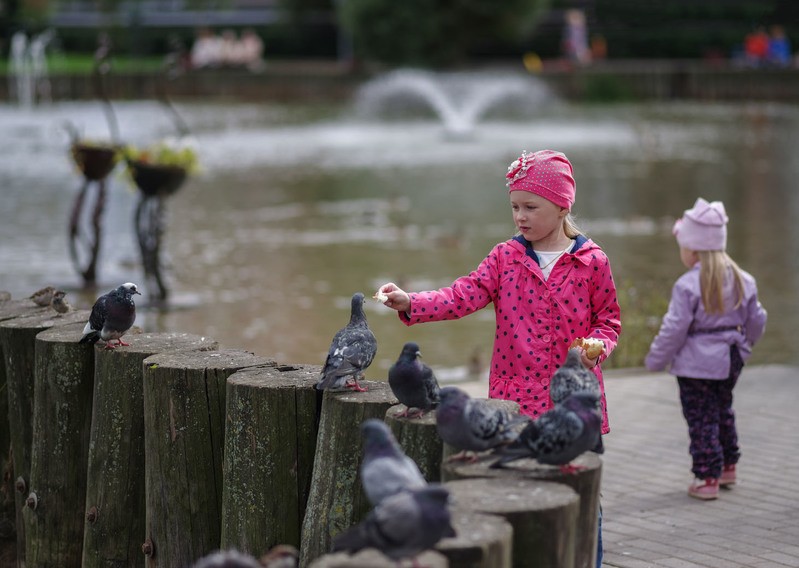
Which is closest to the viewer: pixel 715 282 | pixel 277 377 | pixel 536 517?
pixel 536 517

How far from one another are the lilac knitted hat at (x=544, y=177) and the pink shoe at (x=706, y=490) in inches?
76.4

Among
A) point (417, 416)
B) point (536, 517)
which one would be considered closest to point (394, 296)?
point (417, 416)

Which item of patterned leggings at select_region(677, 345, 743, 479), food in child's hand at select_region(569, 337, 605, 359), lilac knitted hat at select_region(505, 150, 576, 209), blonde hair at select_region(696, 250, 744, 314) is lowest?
patterned leggings at select_region(677, 345, 743, 479)

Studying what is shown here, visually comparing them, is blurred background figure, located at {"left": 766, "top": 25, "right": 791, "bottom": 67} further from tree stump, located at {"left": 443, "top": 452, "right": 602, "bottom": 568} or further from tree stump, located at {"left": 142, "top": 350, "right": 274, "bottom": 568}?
tree stump, located at {"left": 443, "top": 452, "right": 602, "bottom": 568}

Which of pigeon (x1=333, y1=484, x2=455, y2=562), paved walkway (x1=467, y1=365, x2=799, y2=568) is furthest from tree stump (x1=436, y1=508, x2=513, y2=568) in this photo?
paved walkway (x1=467, y1=365, x2=799, y2=568)

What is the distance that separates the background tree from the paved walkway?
1305 inches

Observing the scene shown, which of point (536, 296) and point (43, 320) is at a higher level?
point (536, 296)

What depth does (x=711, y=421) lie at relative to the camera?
6254mm

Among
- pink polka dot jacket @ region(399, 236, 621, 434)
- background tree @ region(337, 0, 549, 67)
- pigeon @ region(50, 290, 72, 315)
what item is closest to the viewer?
pink polka dot jacket @ region(399, 236, 621, 434)

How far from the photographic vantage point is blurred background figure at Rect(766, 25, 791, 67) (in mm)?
39781

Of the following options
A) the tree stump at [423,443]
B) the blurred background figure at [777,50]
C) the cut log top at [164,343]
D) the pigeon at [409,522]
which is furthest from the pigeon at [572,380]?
the blurred background figure at [777,50]

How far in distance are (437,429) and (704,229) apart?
101 inches

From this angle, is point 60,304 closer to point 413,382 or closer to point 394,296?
point 394,296

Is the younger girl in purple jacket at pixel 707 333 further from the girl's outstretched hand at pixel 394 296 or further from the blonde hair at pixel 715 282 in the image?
the girl's outstretched hand at pixel 394 296
